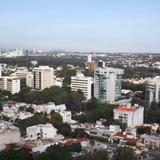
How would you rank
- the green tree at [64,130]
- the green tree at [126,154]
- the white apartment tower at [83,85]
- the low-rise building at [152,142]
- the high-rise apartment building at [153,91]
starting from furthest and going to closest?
the white apartment tower at [83,85] → the high-rise apartment building at [153,91] → the green tree at [64,130] → the low-rise building at [152,142] → the green tree at [126,154]

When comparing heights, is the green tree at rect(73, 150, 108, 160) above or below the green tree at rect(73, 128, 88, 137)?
above

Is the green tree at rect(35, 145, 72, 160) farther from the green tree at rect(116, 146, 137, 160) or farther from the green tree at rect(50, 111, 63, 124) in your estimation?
the green tree at rect(50, 111, 63, 124)

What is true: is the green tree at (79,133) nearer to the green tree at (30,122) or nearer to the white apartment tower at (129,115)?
the green tree at (30,122)

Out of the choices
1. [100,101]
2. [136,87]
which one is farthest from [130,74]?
[100,101]

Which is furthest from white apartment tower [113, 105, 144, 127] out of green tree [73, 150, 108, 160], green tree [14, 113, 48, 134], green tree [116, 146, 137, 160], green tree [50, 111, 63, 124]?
green tree [73, 150, 108, 160]

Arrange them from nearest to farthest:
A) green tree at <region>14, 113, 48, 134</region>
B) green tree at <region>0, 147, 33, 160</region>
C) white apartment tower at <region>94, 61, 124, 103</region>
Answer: green tree at <region>0, 147, 33, 160</region> → green tree at <region>14, 113, 48, 134</region> → white apartment tower at <region>94, 61, 124, 103</region>

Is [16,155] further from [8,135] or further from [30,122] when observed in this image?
[30,122]

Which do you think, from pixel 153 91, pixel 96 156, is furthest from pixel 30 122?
pixel 153 91

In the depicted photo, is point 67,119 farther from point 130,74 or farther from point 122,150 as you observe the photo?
point 130,74

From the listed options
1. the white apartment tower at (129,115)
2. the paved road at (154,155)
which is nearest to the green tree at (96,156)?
the paved road at (154,155)

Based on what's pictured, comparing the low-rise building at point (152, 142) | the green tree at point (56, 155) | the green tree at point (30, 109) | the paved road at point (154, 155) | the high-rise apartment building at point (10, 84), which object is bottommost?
the paved road at point (154, 155)
